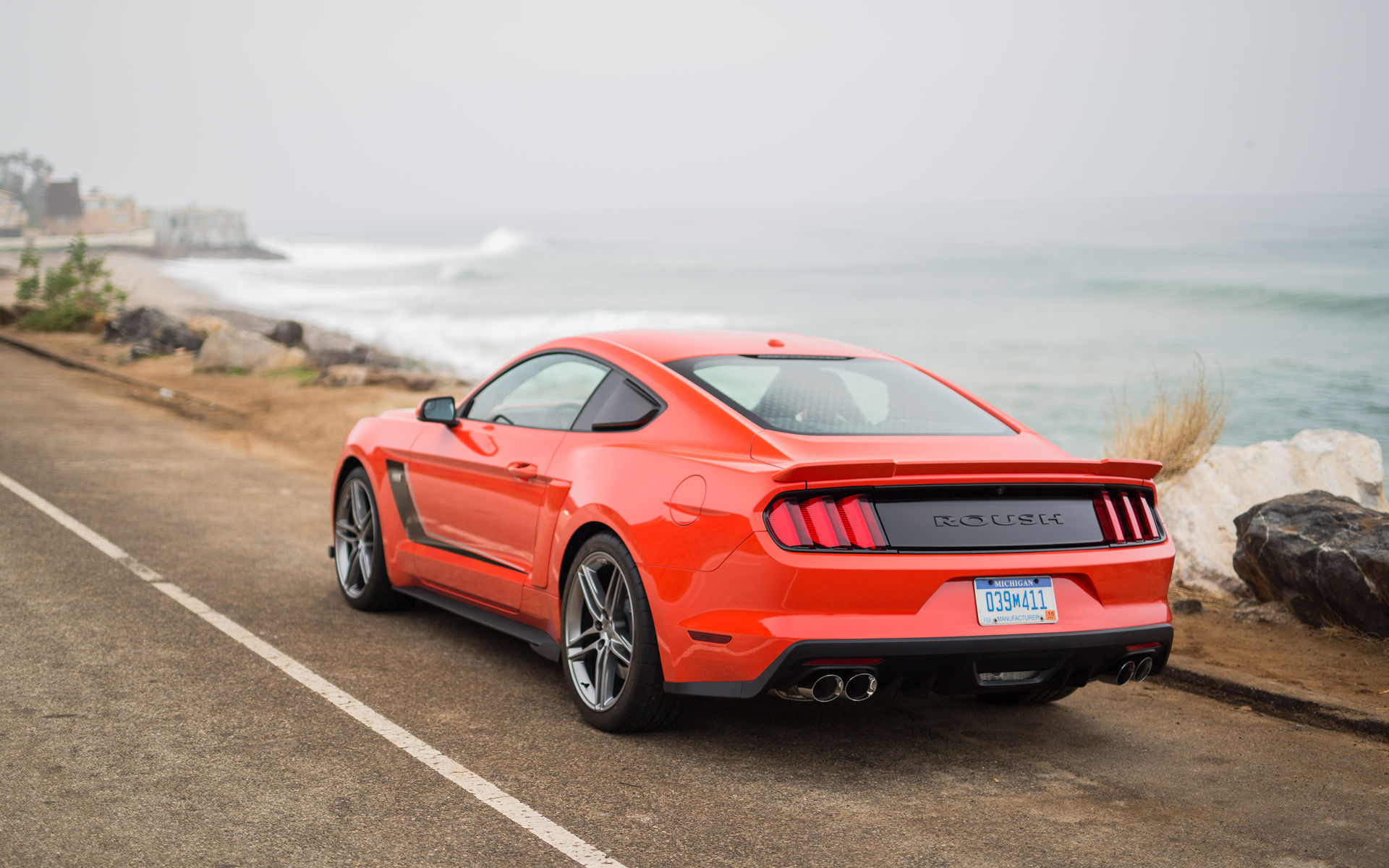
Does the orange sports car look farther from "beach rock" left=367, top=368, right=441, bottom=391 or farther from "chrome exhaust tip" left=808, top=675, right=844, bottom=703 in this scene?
"beach rock" left=367, top=368, right=441, bottom=391

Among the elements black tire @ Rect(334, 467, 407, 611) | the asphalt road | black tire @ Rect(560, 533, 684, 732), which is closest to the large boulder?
the asphalt road

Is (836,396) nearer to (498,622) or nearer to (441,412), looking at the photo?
(498,622)

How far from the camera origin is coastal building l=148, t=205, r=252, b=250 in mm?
138375

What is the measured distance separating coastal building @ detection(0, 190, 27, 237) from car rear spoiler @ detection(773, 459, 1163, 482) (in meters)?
162

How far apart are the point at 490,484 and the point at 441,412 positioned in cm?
58

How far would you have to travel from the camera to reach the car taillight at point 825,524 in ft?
13.0

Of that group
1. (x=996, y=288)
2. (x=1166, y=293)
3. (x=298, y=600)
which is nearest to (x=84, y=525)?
(x=298, y=600)

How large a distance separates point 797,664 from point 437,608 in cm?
335

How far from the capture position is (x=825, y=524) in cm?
397

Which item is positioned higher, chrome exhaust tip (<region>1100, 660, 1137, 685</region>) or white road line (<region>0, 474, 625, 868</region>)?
chrome exhaust tip (<region>1100, 660, 1137, 685</region>)

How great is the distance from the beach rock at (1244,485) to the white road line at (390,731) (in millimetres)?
Result: 4907

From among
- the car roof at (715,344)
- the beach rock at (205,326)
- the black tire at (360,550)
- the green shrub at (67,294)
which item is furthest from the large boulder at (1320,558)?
the green shrub at (67,294)

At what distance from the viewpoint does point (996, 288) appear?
6000 centimetres

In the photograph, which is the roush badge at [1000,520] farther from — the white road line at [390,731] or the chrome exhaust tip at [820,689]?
the white road line at [390,731]
